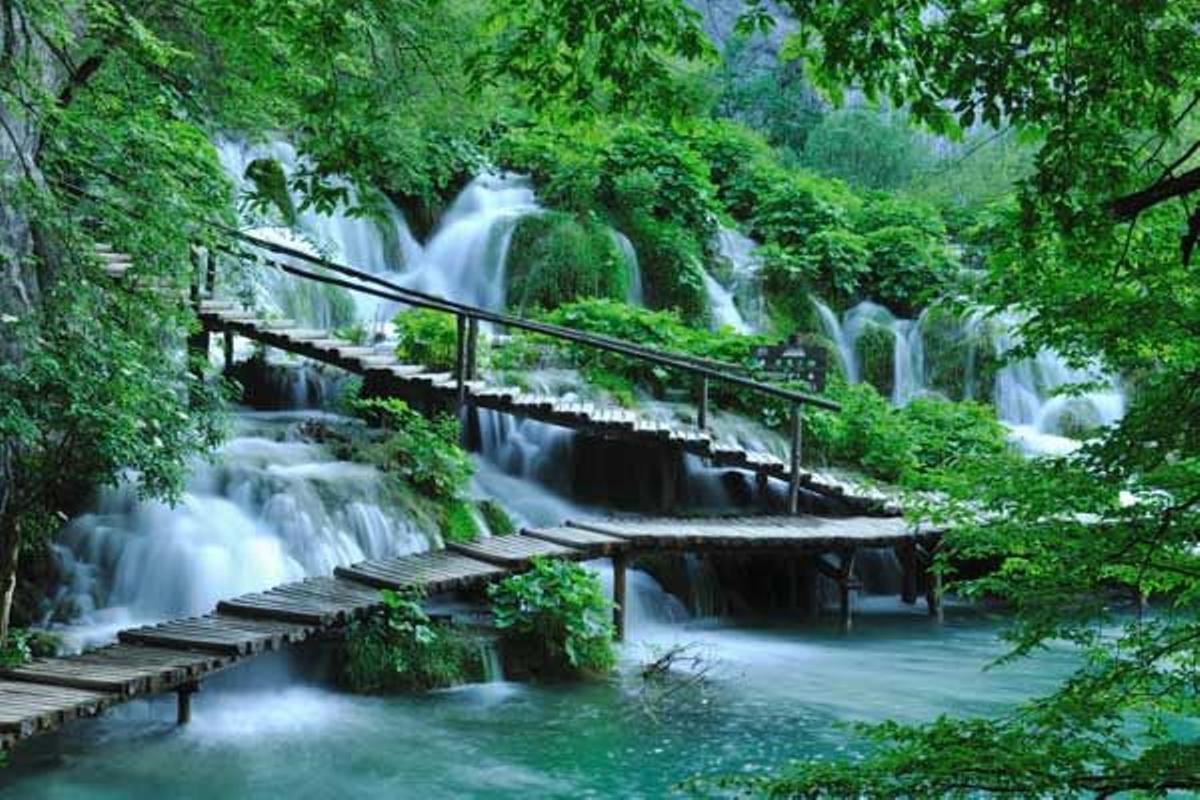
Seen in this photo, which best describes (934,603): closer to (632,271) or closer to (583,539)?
(583,539)

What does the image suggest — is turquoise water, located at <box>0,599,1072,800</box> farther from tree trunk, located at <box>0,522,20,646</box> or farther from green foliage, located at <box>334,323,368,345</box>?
green foliage, located at <box>334,323,368,345</box>

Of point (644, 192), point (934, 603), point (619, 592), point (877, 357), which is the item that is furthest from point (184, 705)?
point (877, 357)

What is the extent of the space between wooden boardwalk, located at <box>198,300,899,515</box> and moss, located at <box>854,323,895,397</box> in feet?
23.4

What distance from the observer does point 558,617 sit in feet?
32.3

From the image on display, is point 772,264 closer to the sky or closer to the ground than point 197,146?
closer to the sky

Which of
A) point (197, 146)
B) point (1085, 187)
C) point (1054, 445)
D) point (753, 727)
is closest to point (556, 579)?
point (753, 727)

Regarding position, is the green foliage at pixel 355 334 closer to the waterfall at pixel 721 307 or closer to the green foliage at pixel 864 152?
the waterfall at pixel 721 307

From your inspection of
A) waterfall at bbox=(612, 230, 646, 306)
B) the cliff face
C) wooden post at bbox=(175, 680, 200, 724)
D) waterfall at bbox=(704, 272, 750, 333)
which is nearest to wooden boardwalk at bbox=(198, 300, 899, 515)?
wooden post at bbox=(175, 680, 200, 724)

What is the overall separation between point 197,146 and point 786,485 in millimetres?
9358

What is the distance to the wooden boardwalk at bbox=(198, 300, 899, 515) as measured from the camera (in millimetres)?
12234

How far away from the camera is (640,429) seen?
42.2 feet

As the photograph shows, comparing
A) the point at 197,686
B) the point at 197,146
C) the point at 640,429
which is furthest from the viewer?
the point at 640,429

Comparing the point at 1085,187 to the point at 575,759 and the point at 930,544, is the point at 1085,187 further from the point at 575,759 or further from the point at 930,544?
the point at 930,544

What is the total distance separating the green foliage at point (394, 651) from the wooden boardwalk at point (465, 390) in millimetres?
3592
